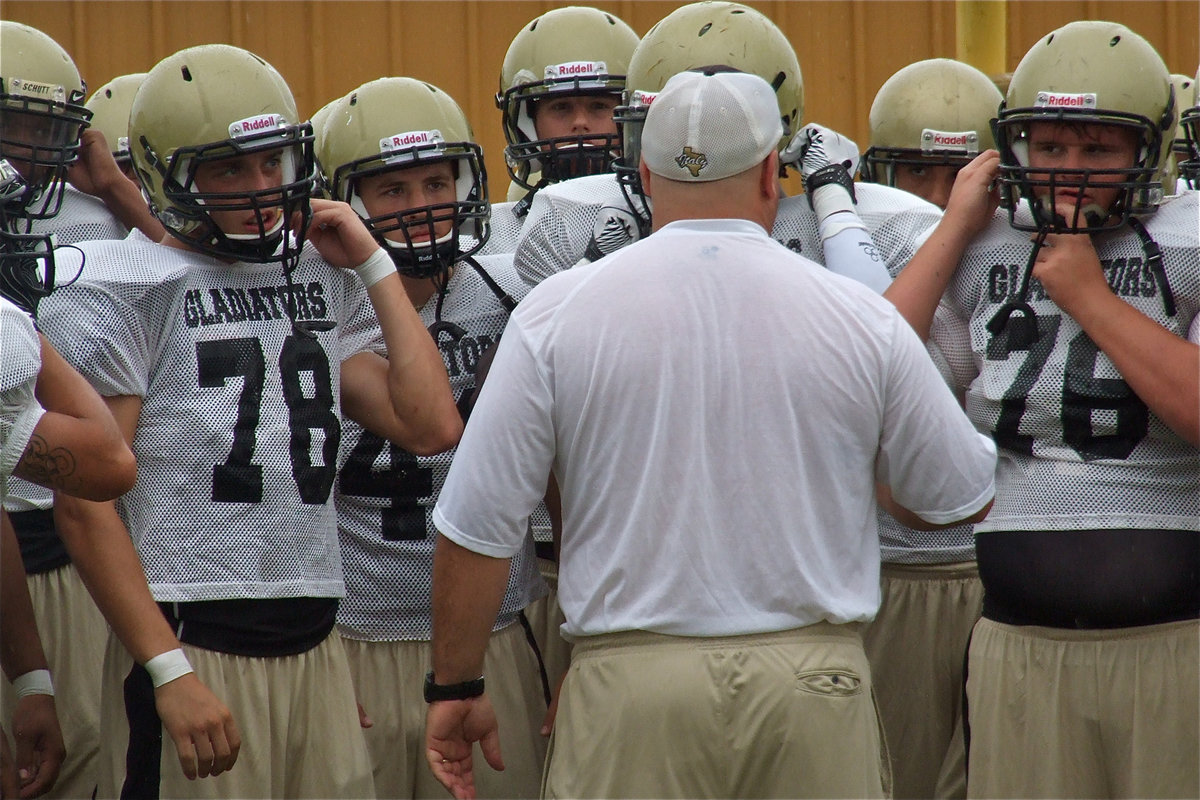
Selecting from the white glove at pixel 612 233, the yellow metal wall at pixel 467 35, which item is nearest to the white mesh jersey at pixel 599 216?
the white glove at pixel 612 233

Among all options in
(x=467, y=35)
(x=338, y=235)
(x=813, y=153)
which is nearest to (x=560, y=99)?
(x=813, y=153)

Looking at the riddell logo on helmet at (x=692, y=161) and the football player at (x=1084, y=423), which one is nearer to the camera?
the riddell logo on helmet at (x=692, y=161)

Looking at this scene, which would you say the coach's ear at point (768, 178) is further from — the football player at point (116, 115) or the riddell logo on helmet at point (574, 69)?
the football player at point (116, 115)

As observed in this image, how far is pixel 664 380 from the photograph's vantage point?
2.04 metres

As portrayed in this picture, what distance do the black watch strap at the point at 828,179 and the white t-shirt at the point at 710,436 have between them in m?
0.77

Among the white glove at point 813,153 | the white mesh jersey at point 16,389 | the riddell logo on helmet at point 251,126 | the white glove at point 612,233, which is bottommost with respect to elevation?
the white mesh jersey at point 16,389

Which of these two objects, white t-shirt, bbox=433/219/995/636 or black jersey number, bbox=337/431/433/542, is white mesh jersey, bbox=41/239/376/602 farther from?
white t-shirt, bbox=433/219/995/636

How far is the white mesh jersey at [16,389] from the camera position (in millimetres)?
2004

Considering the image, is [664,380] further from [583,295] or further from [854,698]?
[854,698]

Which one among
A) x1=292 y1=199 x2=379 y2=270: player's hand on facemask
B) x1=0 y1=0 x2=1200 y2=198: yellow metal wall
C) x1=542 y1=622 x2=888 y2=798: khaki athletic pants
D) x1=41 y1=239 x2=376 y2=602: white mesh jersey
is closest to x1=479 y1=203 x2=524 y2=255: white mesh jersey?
x1=292 y1=199 x2=379 y2=270: player's hand on facemask

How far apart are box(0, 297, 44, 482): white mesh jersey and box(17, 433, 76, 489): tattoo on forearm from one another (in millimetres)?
13

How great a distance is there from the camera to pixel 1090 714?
8.34ft

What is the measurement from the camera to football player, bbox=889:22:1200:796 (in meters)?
2.52

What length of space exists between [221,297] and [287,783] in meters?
0.93
